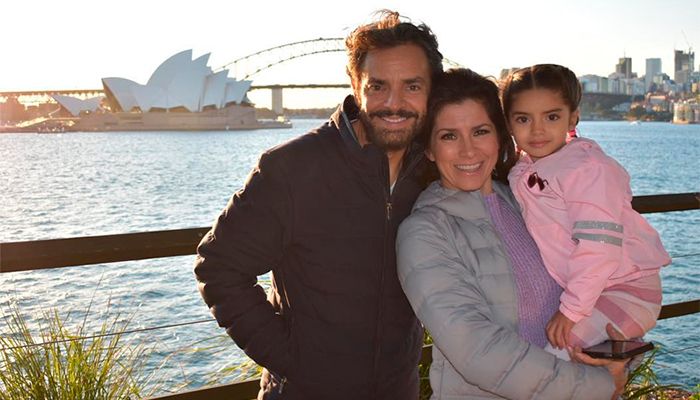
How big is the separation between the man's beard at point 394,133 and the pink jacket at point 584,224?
38cm

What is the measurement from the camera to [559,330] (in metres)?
2.06

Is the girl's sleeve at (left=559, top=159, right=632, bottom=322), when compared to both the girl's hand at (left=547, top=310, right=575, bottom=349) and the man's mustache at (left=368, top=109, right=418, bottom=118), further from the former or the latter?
the man's mustache at (left=368, top=109, right=418, bottom=118)

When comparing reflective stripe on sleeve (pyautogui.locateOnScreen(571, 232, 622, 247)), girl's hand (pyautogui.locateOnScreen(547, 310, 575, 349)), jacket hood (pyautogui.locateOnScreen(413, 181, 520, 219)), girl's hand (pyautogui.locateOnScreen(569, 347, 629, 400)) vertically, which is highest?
jacket hood (pyautogui.locateOnScreen(413, 181, 520, 219))

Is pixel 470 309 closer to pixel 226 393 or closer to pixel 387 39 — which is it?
pixel 387 39

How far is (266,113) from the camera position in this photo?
14062 cm

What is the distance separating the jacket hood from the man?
12cm

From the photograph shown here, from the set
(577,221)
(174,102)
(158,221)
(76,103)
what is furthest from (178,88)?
(577,221)

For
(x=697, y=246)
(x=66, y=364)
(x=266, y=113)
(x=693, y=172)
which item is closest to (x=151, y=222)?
(x=697, y=246)

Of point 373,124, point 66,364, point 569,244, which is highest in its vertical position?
point 373,124

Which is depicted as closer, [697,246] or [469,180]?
[469,180]

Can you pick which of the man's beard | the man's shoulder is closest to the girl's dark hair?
the man's beard

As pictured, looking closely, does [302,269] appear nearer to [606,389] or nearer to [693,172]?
[606,389]

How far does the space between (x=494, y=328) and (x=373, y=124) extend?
2.38ft

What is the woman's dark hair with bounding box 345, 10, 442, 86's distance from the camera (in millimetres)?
2359
